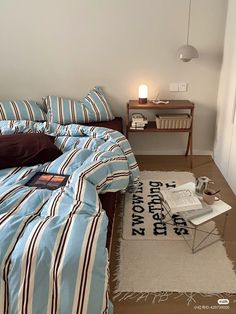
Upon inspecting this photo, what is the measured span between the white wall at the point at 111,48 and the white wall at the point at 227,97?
134mm

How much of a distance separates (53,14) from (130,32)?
0.86 metres

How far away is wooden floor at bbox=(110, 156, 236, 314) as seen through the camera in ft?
4.81

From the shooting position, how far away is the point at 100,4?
2.97 m

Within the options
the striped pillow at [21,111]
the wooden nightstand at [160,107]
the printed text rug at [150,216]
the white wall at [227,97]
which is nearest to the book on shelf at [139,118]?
the wooden nightstand at [160,107]

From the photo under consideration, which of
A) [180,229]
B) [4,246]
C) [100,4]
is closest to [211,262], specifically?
[180,229]

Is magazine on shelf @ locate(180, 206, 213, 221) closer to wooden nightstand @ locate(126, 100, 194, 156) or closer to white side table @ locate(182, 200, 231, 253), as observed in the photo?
white side table @ locate(182, 200, 231, 253)

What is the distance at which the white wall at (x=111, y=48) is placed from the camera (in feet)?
9.80

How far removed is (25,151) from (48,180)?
396 millimetres

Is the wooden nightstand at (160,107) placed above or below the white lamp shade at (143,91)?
below

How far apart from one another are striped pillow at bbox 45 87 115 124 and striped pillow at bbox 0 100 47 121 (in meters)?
0.12

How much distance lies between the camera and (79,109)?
3152mm

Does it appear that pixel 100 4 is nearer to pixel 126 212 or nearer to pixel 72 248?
pixel 126 212

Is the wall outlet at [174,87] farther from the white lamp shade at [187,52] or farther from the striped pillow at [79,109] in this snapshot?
the striped pillow at [79,109]

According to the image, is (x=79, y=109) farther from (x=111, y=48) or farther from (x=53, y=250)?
(x=53, y=250)
